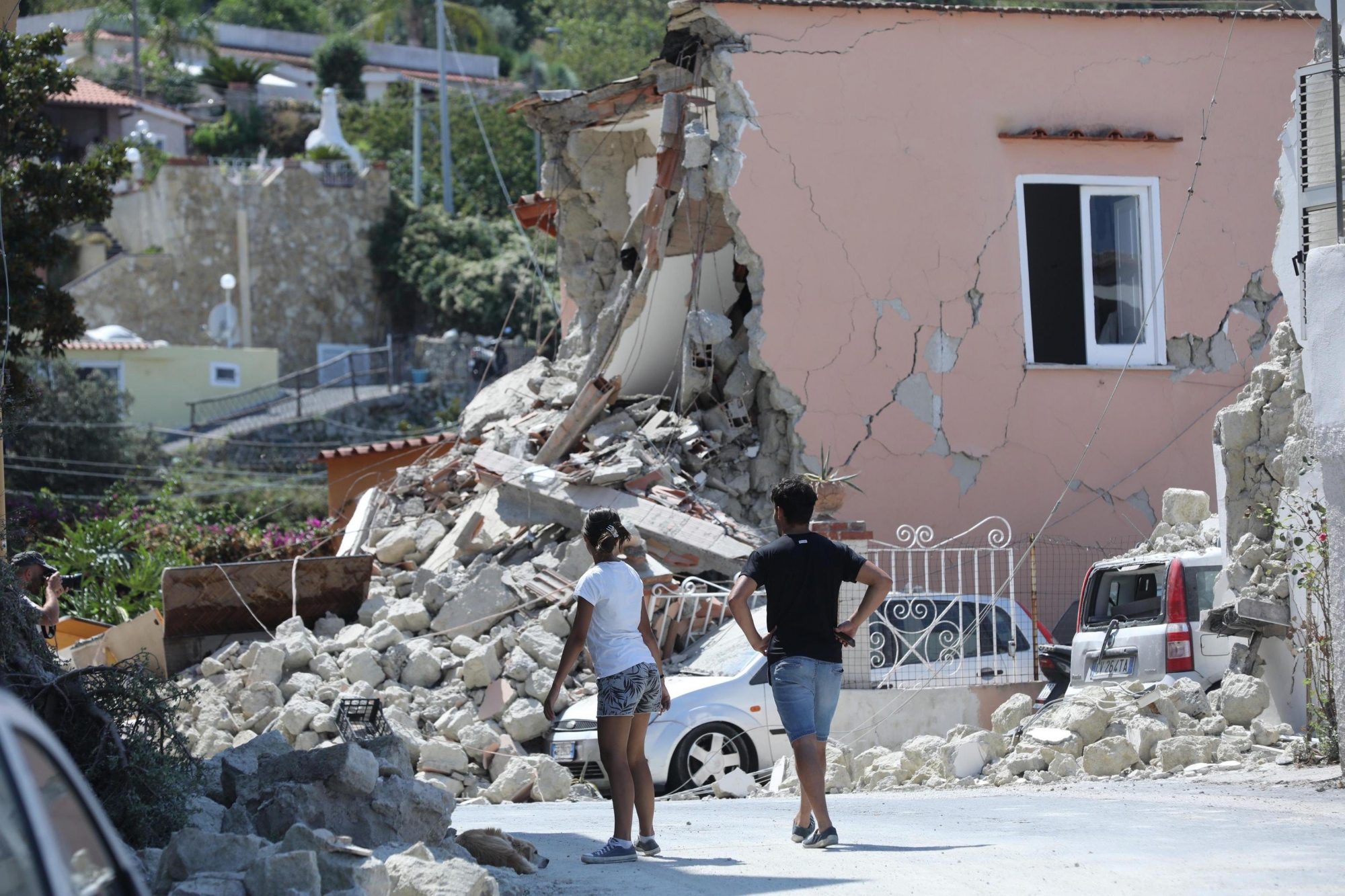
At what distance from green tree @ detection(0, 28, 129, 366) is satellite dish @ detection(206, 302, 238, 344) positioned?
91.5ft

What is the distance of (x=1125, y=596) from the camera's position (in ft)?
35.3

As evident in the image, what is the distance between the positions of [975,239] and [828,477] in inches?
133

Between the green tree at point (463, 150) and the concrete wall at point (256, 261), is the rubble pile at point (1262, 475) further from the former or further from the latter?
the green tree at point (463, 150)

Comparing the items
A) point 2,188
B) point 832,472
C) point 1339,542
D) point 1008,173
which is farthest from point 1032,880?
point 2,188

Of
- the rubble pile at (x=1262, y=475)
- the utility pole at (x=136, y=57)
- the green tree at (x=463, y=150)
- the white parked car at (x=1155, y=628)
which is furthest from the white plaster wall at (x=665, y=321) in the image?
the utility pole at (x=136, y=57)

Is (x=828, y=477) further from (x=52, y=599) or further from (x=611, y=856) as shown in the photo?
(x=611, y=856)

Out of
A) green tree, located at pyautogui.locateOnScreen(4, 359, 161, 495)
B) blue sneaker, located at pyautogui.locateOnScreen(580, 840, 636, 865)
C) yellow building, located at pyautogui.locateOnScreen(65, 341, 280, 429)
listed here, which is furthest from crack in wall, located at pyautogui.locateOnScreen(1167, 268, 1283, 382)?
yellow building, located at pyautogui.locateOnScreen(65, 341, 280, 429)

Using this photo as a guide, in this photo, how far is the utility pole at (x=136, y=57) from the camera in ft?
175

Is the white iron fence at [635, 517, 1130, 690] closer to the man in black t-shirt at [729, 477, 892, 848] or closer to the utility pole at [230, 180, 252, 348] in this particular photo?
the man in black t-shirt at [729, 477, 892, 848]

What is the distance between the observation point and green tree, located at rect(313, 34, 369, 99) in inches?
2244

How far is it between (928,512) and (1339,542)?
291 inches

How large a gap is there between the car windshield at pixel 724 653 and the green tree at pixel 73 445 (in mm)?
21622

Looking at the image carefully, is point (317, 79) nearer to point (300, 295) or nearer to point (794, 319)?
point (300, 295)

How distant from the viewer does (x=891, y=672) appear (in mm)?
11625
